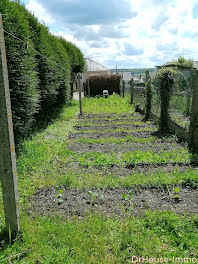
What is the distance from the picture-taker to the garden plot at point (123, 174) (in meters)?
3.10

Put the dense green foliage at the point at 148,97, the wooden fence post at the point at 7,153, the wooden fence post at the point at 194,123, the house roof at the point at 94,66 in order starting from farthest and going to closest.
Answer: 1. the house roof at the point at 94,66
2. the dense green foliage at the point at 148,97
3. the wooden fence post at the point at 194,123
4. the wooden fence post at the point at 7,153

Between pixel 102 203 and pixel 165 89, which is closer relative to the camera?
pixel 102 203

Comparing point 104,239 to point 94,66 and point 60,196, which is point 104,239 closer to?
point 60,196

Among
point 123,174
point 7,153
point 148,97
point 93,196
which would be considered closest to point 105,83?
point 148,97

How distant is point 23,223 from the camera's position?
2.65m

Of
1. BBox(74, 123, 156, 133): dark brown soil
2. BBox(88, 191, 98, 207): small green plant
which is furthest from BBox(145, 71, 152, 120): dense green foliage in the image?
BBox(88, 191, 98, 207): small green plant

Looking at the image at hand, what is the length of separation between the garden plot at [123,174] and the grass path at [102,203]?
0.05 ft

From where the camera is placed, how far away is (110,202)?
3.20 m

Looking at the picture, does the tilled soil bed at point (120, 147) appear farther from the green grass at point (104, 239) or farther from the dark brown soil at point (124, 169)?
the green grass at point (104, 239)

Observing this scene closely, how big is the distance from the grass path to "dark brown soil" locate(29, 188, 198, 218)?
0.01 meters

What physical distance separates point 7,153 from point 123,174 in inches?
92.7

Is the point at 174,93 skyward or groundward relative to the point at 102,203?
skyward

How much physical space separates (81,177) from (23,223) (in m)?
1.48

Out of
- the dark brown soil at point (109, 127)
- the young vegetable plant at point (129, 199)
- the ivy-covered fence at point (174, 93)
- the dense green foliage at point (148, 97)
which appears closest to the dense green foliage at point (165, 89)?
the ivy-covered fence at point (174, 93)
